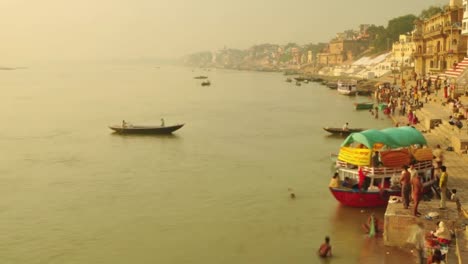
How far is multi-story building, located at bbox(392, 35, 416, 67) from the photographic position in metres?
73.3

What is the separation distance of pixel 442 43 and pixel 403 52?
1030 inches

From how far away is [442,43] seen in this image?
165 ft

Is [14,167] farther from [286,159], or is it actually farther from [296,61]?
[296,61]

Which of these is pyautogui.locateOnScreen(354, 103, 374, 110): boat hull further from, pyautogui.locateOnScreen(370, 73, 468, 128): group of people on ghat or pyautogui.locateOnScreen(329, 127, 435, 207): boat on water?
pyautogui.locateOnScreen(329, 127, 435, 207): boat on water

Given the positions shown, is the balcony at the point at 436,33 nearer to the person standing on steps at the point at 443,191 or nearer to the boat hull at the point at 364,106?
the boat hull at the point at 364,106

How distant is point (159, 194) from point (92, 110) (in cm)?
3400

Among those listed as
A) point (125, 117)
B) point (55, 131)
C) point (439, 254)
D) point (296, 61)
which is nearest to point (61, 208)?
point (439, 254)

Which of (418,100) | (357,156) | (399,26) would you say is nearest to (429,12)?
(399,26)

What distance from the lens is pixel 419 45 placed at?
59.3 m

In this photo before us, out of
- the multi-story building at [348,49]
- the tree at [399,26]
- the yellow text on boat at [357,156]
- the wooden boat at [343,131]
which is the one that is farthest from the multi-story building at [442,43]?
the multi-story building at [348,49]

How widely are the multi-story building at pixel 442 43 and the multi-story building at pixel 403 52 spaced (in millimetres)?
10325

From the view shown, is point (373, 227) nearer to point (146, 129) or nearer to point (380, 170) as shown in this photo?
point (380, 170)

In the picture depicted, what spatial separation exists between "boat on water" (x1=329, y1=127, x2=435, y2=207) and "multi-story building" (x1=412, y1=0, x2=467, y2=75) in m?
27.9

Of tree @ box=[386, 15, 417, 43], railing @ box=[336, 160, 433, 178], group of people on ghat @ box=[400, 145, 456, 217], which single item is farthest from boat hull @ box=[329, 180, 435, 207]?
tree @ box=[386, 15, 417, 43]
